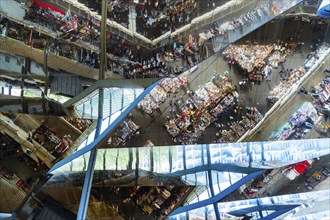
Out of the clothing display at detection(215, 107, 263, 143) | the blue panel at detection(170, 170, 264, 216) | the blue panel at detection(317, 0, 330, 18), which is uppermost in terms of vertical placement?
the blue panel at detection(317, 0, 330, 18)

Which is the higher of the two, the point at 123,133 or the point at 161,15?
the point at 161,15

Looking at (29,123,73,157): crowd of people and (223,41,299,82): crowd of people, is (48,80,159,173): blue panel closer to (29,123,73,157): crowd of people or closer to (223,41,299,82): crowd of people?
(29,123,73,157): crowd of people

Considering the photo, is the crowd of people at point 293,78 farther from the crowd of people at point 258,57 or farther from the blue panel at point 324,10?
the blue panel at point 324,10

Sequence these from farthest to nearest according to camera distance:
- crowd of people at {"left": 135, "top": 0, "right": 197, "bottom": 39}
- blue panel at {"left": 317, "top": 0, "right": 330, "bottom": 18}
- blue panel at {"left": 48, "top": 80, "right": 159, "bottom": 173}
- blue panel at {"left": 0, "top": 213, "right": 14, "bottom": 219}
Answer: blue panel at {"left": 0, "top": 213, "right": 14, "bottom": 219}
blue panel at {"left": 317, "top": 0, "right": 330, "bottom": 18}
blue panel at {"left": 48, "top": 80, "right": 159, "bottom": 173}
crowd of people at {"left": 135, "top": 0, "right": 197, "bottom": 39}

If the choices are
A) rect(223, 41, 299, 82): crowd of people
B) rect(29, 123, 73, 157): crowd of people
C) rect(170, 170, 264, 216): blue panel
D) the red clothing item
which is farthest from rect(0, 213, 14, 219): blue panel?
rect(223, 41, 299, 82): crowd of people

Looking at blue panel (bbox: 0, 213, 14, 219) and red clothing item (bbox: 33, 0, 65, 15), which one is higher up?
red clothing item (bbox: 33, 0, 65, 15)

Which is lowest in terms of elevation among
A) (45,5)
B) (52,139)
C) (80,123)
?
(52,139)

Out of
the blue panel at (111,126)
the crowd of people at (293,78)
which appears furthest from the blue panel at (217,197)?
the blue panel at (111,126)

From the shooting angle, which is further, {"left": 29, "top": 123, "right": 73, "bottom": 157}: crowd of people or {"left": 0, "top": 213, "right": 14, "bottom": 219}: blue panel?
{"left": 0, "top": 213, "right": 14, "bottom": 219}: blue panel

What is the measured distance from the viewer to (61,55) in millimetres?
2627

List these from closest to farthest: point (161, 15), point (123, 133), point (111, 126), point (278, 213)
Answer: point (161, 15) → point (111, 126) → point (123, 133) → point (278, 213)

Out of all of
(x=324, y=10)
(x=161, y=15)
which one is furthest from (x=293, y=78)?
(x=161, y=15)

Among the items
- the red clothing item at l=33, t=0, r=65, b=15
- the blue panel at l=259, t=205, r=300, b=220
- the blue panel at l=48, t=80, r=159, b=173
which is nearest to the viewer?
the red clothing item at l=33, t=0, r=65, b=15

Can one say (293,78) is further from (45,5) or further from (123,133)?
(45,5)
